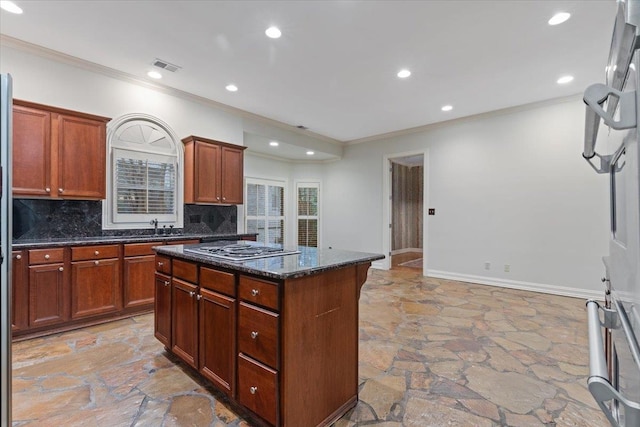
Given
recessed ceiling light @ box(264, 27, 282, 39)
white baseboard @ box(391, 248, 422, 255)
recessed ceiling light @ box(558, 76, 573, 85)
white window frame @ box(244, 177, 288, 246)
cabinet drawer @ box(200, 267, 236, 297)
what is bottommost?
white baseboard @ box(391, 248, 422, 255)

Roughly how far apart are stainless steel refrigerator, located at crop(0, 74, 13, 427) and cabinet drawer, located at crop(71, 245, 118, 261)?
7.02ft

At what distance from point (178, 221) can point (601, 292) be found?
597 centimetres

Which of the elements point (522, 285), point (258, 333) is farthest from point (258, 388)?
point (522, 285)

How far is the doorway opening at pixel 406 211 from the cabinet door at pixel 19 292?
268 inches

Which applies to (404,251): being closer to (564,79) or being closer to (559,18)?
(564,79)

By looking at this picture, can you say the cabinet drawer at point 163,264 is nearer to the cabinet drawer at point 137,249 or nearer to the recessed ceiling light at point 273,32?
the cabinet drawer at point 137,249

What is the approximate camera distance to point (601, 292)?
159 inches

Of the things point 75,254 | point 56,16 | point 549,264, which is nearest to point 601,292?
point 549,264

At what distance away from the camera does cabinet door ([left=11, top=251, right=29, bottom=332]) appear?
271 centimetres

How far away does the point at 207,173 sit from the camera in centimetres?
432

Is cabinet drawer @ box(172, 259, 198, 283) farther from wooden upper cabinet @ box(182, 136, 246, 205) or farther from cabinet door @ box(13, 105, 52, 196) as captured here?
wooden upper cabinet @ box(182, 136, 246, 205)

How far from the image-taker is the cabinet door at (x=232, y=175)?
4.52 m

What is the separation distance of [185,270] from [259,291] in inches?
35.9

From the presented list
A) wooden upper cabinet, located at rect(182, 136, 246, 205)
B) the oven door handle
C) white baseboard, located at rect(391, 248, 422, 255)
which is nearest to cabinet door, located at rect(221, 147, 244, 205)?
wooden upper cabinet, located at rect(182, 136, 246, 205)
